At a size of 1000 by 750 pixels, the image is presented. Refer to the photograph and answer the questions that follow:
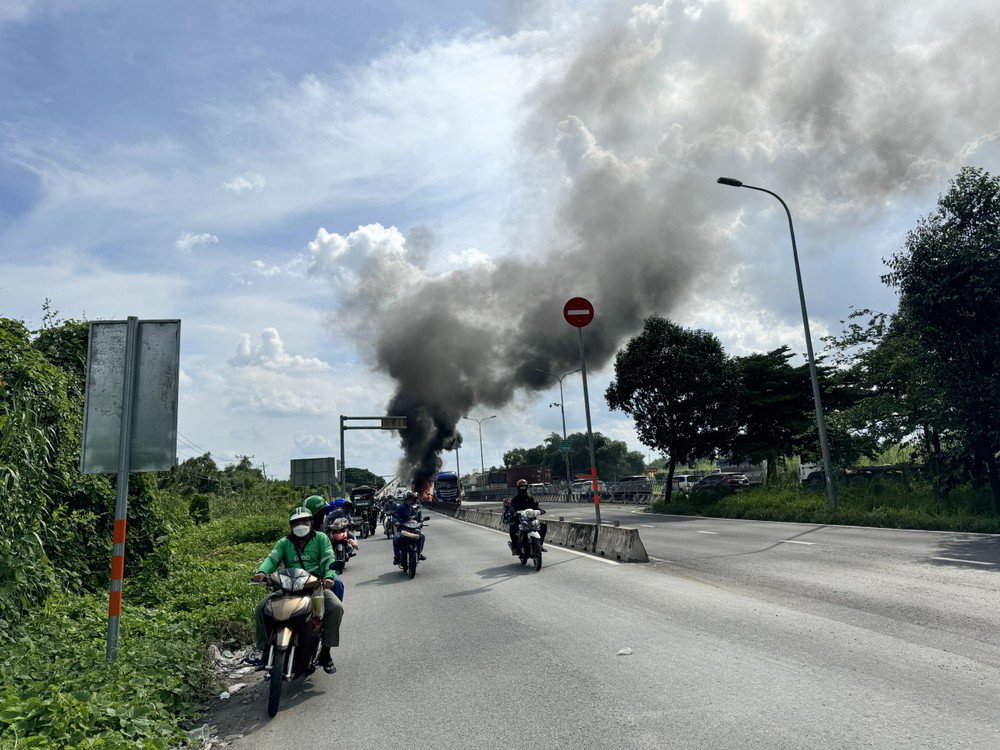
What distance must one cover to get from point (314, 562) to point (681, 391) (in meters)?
31.6

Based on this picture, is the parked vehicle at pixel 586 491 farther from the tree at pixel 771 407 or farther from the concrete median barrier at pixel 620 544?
the concrete median barrier at pixel 620 544

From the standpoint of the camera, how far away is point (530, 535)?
13.0 m

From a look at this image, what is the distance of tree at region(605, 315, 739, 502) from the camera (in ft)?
117

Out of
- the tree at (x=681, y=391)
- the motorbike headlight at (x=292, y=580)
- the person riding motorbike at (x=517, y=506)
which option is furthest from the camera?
the tree at (x=681, y=391)

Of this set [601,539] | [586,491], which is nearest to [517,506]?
[601,539]

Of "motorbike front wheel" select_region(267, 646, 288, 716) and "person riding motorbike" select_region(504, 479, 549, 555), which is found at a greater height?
"person riding motorbike" select_region(504, 479, 549, 555)

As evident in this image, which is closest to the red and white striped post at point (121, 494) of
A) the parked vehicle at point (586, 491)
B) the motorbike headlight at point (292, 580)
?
the motorbike headlight at point (292, 580)

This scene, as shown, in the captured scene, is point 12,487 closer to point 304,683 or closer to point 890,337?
point 304,683

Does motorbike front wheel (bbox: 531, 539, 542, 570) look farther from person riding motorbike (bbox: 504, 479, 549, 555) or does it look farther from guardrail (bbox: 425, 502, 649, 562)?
guardrail (bbox: 425, 502, 649, 562)

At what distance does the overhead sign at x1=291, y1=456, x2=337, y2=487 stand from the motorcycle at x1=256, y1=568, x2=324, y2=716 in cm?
3432

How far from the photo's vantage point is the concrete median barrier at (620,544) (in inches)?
541

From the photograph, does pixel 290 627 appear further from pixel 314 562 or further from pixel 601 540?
pixel 601 540

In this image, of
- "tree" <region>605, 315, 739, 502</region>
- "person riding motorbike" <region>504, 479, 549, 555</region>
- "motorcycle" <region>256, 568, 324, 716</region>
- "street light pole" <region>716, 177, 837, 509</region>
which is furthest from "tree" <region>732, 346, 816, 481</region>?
"motorcycle" <region>256, 568, 324, 716</region>

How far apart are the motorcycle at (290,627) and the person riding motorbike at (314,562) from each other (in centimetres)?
14
